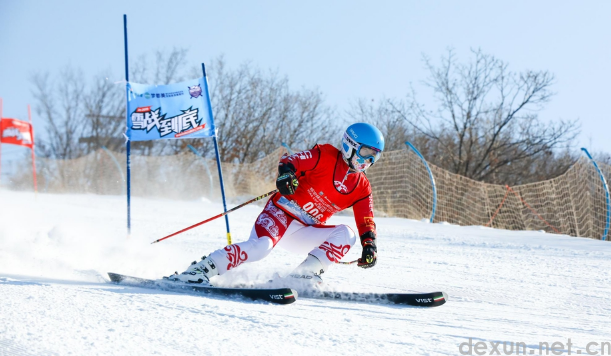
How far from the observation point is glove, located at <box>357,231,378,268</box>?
395 centimetres

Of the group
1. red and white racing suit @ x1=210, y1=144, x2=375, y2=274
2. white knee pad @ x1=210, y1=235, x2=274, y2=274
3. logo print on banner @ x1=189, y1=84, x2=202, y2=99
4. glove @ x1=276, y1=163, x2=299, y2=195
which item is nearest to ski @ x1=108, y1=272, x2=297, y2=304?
white knee pad @ x1=210, y1=235, x2=274, y2=274

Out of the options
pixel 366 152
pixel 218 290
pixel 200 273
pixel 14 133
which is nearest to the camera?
pixel 218 290

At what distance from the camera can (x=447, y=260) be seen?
6328mm

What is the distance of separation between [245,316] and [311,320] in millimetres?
357

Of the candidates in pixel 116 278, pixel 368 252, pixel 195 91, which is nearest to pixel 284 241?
pixel 368 252

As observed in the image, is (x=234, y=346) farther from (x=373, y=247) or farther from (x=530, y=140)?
(x=530, y=140)

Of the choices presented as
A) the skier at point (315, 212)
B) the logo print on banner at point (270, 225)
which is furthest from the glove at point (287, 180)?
the logo print on banner at point (270, 225)

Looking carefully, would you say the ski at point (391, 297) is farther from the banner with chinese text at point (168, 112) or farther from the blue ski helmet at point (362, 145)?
the banner with chinese text at point (168, 112)

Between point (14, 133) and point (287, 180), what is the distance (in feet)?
40.6

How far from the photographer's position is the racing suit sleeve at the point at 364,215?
13.7ft

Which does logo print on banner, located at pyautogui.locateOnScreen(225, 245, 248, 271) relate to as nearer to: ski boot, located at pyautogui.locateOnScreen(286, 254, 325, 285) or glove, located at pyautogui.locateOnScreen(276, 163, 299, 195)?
ski boot, located at pyautogui.locateOnScreen(286, 254, 325, 285)

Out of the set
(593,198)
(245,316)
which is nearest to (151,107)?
(245,316)

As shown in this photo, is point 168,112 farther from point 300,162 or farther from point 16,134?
point 16,134

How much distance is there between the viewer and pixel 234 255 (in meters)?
3.85
